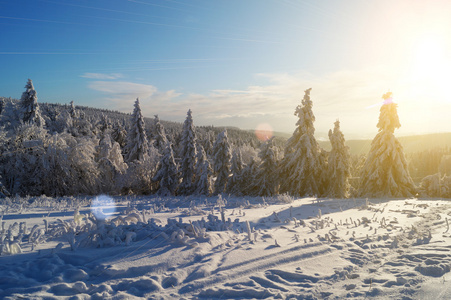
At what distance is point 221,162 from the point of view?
27.1m

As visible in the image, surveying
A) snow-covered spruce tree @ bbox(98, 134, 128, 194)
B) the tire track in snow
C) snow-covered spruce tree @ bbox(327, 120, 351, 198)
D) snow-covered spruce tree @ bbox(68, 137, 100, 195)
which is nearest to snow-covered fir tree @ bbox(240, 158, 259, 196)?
snow-covered spruce tree @ bbox(327, 120, 351, 198)

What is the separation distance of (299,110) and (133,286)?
63.1 feet

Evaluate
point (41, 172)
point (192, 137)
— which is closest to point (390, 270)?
point (41, 172)

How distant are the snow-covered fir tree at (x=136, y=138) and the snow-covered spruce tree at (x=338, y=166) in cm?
2410

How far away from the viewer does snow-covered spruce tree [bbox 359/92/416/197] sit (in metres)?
17.4

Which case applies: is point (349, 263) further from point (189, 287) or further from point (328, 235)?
point (189, 287)

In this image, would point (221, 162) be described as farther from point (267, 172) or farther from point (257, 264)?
point (257, 264)

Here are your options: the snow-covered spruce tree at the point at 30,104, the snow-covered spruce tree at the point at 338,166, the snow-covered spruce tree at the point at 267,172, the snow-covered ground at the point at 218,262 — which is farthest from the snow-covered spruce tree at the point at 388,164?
the snow-covered spruce tree at the point at 30,104

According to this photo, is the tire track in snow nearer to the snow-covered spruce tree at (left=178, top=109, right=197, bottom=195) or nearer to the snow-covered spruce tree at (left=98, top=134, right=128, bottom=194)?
the snow-covered spruce tree at (left=98, top=134, right=128, bottom=194)

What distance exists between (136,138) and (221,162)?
14621mm

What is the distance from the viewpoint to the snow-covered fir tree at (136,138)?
35062 millimetres

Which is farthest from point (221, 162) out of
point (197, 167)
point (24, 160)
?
point (24, 160)

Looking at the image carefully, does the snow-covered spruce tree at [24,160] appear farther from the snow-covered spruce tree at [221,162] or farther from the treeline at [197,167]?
the snow-covered spruce tree at [221,162]

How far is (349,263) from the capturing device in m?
4.85
